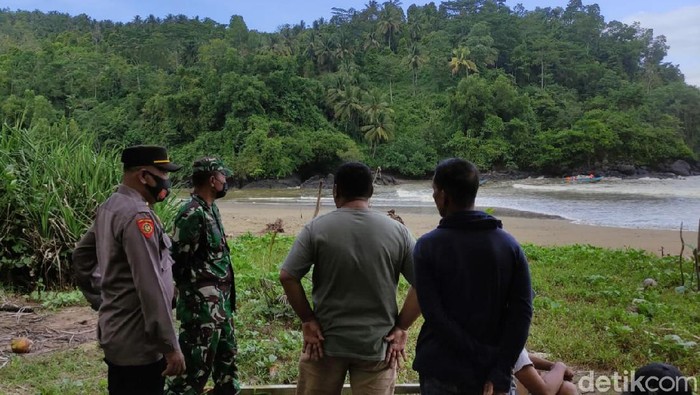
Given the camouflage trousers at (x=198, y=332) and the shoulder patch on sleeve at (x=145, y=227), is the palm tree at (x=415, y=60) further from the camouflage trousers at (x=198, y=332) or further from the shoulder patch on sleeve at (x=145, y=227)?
the shoulder patch on sleeve at (x=145, y=227)

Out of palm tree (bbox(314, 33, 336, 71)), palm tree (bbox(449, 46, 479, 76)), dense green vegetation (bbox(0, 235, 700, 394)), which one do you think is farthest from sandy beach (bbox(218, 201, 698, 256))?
palm tree (bbox(314, 33, 336, 71))

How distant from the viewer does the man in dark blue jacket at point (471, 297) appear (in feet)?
6.14

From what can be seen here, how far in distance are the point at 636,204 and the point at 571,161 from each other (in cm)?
2304

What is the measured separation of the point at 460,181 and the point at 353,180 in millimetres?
546

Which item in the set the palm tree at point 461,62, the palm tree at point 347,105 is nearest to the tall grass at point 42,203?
the palm tree at point 347,105

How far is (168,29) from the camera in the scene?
83.4 m

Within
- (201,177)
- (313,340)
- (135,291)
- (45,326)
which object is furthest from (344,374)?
(45,326)

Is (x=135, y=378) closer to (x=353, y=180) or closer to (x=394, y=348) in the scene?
(x=394, y=348)

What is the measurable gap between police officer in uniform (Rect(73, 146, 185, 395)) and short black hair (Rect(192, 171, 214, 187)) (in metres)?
0.45

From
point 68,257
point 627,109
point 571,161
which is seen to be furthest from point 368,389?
point 627,109

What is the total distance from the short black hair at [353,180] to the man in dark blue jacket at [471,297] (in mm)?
490

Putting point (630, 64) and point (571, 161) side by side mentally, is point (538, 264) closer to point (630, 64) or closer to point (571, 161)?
point (571, 161)

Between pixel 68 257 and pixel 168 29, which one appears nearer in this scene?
pixel 68 257

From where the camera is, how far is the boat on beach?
4381 centimetres
